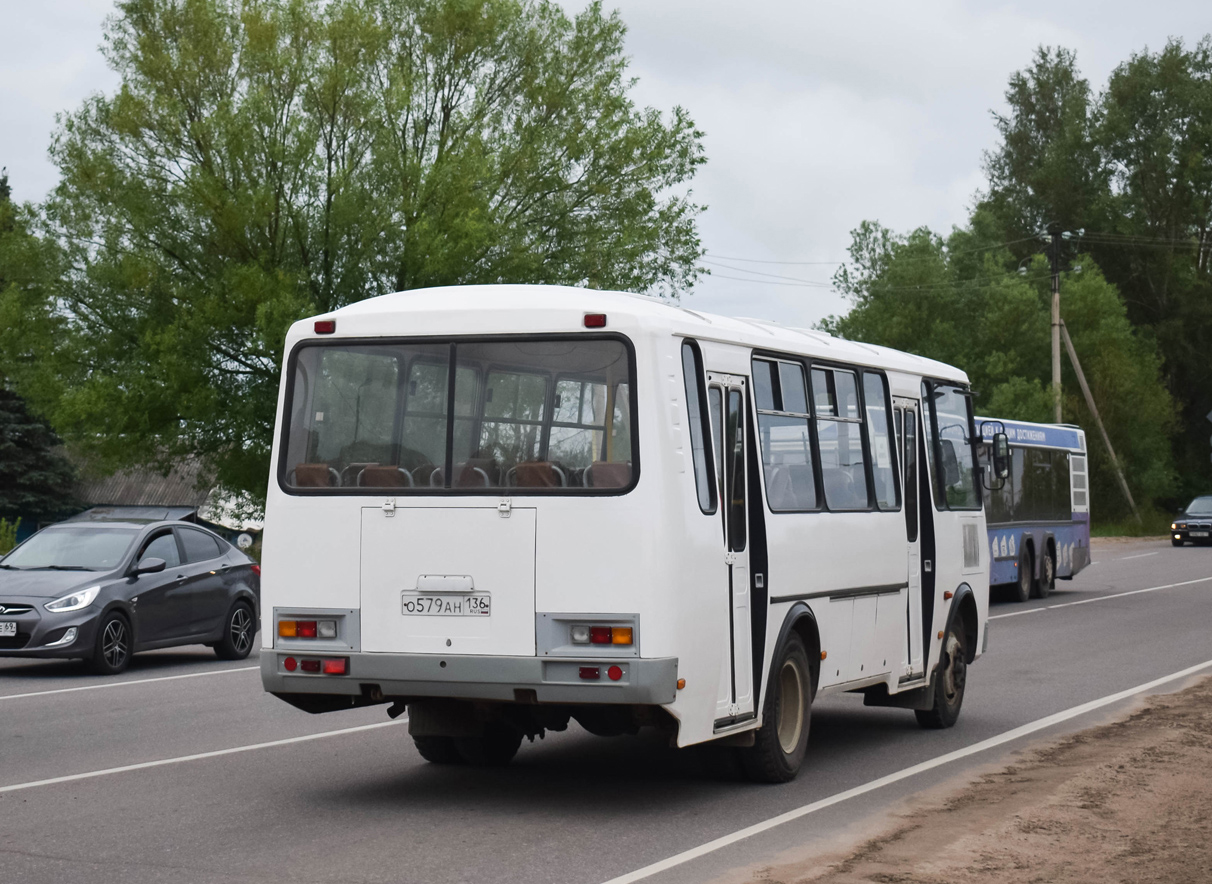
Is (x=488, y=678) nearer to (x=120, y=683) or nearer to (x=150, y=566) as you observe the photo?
(x=120, y=683)

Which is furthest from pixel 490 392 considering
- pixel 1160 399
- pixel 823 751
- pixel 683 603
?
pixel 1160 399

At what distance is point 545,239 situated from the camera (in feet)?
127

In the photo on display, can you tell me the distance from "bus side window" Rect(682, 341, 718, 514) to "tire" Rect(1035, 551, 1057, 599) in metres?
21.6

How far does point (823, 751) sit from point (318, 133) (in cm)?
2809

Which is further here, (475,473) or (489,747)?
(489,747)

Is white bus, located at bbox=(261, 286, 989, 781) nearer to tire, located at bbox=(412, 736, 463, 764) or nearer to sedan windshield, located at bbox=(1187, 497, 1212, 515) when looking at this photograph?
tire, located at bbox=(412, 736, 463, 764)

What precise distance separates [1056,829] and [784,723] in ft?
6.69

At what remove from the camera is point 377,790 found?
31.0ft

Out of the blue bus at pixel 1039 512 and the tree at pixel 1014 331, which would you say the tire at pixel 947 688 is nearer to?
the blue bus at pixel 1039 512

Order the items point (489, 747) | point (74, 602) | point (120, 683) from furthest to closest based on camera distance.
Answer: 1. point (74, 602)
2. point (120, 683)
3. point (489, 747)

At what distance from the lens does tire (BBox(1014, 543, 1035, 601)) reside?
2886cm

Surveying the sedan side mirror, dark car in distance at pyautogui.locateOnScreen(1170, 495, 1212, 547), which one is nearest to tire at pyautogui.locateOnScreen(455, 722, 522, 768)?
the sedan side mirror

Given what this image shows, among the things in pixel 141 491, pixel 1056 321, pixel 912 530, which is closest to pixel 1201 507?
pixel 1056 321

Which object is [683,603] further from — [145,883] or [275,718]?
[275,718]
